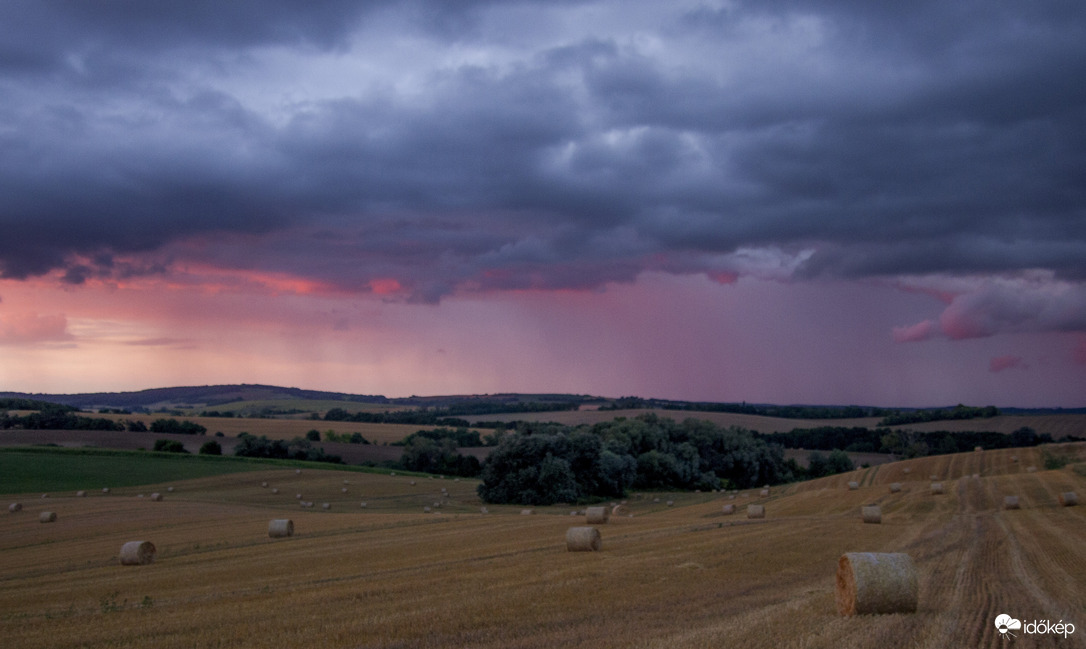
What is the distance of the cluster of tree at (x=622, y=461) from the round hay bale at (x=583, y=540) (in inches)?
1387

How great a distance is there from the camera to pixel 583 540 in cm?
1861

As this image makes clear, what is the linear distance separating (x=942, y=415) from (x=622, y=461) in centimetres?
6433

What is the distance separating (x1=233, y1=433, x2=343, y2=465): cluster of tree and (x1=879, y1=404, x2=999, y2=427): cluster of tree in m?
71.8

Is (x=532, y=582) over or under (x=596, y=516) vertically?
over

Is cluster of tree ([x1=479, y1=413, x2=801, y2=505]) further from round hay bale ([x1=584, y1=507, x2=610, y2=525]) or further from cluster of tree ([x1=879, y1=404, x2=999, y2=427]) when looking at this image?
cluster of tree ([x1=879, y1=404, x2=999, y2=427])

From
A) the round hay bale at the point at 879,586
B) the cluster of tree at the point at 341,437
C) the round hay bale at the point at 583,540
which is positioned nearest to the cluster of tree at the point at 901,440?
the cluster of tree at the point at 341,437

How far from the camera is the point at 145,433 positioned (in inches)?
3302

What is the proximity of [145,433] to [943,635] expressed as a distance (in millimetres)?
89898

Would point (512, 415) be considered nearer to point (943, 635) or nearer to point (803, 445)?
point (803, 445)

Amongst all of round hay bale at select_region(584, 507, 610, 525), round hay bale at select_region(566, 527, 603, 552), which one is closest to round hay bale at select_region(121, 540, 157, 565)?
round hay bale at select_region(566, 527, 603, 552)

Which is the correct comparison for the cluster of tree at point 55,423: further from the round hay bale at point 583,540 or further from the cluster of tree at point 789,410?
the round hay bale at point 583,540

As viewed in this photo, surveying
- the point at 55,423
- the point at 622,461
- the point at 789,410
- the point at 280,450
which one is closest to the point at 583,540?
the point at 622,461

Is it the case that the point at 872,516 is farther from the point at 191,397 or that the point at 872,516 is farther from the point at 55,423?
the point at 191,397

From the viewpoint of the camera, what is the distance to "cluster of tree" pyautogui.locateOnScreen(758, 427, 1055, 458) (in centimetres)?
7850
